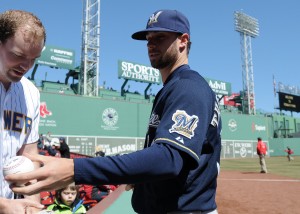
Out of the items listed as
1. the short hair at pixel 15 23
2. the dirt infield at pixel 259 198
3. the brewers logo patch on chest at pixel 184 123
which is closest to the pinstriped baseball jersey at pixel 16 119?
the short hair at pixel 15 23

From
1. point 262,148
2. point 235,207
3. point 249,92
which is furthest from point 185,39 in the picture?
point 249,92

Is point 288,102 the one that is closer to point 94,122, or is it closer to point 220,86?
point 220,86

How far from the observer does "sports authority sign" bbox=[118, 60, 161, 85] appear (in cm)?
3862

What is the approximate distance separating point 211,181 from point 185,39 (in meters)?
0.90

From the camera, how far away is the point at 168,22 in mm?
1839

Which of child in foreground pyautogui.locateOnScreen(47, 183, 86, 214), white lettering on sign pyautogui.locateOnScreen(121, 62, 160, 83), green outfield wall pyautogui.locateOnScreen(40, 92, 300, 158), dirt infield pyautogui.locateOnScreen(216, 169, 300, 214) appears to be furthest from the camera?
white lettering on sign pyautogui.locateOnScreen(121, 62, 160, 83)

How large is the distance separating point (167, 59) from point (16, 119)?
1042mm

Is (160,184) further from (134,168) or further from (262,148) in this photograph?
(262,148)

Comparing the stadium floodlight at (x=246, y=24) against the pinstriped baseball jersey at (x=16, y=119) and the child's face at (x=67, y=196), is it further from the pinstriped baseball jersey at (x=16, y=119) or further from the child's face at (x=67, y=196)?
the pinstriped baseball jersey at (x=16, y=119)

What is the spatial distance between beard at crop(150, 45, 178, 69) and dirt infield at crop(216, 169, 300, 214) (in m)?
5.76

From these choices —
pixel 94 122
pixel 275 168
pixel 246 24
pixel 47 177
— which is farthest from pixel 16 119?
pixel 246 24

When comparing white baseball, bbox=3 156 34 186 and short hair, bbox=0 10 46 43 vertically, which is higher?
short hair, bbox=0 10 46 43

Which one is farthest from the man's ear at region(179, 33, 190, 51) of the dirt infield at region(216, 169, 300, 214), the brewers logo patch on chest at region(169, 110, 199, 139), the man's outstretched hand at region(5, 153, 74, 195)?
the dirt infield at region(216, 169, 300, 214)

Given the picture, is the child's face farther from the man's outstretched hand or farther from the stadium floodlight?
the stadium floodlight
